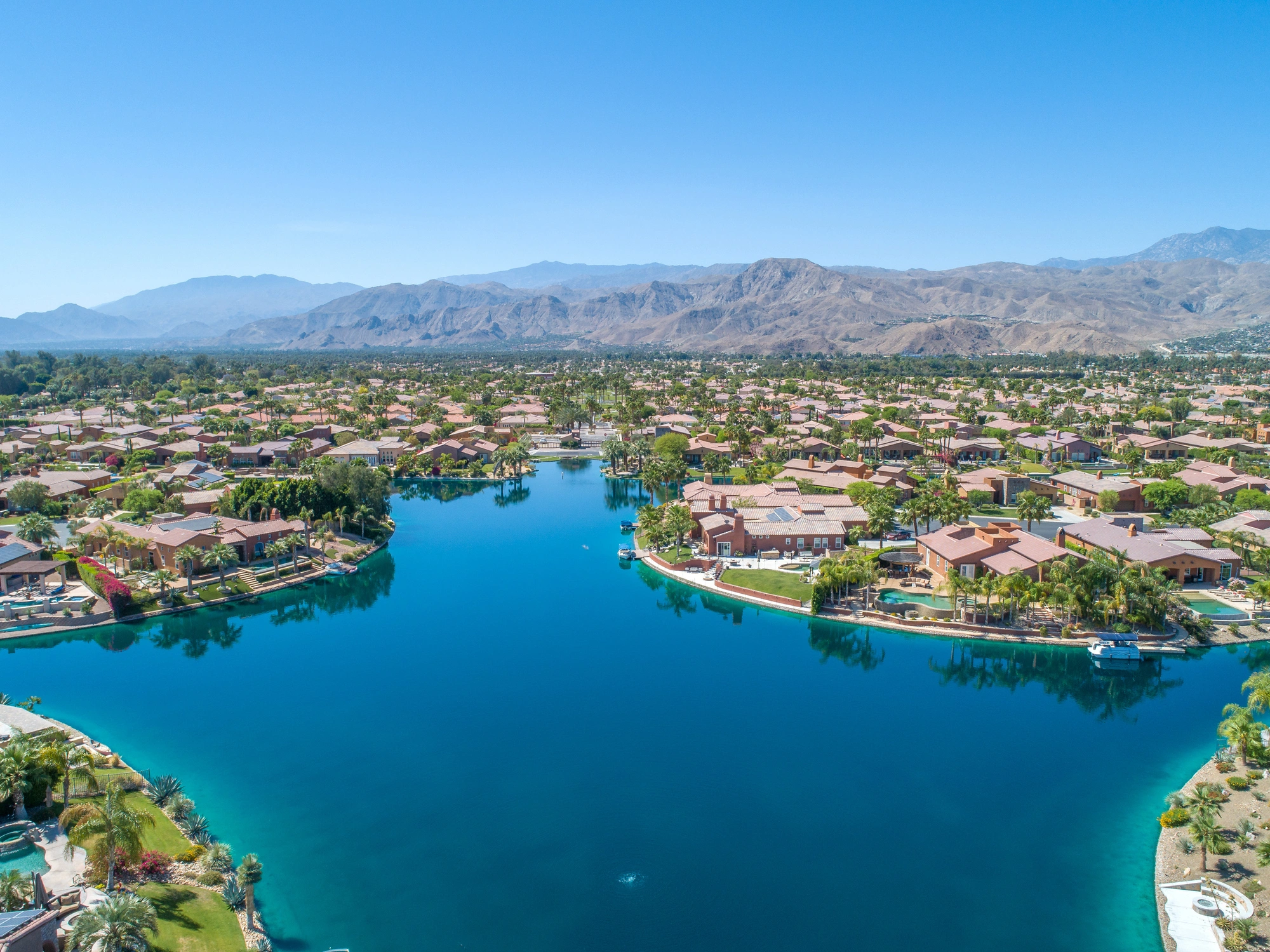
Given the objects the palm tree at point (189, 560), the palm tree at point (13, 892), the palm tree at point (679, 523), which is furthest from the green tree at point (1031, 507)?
the palm tree at point (13, 892)

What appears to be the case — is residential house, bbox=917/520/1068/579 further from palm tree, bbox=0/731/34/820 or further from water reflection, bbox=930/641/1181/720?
palm tree, bbox=0/731/34/820

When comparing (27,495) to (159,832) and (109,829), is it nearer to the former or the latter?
(159,832)

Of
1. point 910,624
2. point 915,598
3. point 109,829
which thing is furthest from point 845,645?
point 109,829

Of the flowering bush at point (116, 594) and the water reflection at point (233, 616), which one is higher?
the flowering bush at point (116, 594)

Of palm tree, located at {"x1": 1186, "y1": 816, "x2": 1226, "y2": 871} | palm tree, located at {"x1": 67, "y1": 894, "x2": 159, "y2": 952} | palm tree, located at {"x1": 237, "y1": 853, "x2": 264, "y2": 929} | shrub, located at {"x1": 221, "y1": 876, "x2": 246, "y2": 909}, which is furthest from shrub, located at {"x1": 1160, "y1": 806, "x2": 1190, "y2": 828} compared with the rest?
palm tree, located at {"x1": 67, "y1": 894, "x2": 159, "y2": 952}

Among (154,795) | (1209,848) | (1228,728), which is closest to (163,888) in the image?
(154,795)

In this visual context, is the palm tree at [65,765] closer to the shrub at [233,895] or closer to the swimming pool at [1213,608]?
the shrub at [233,895]
